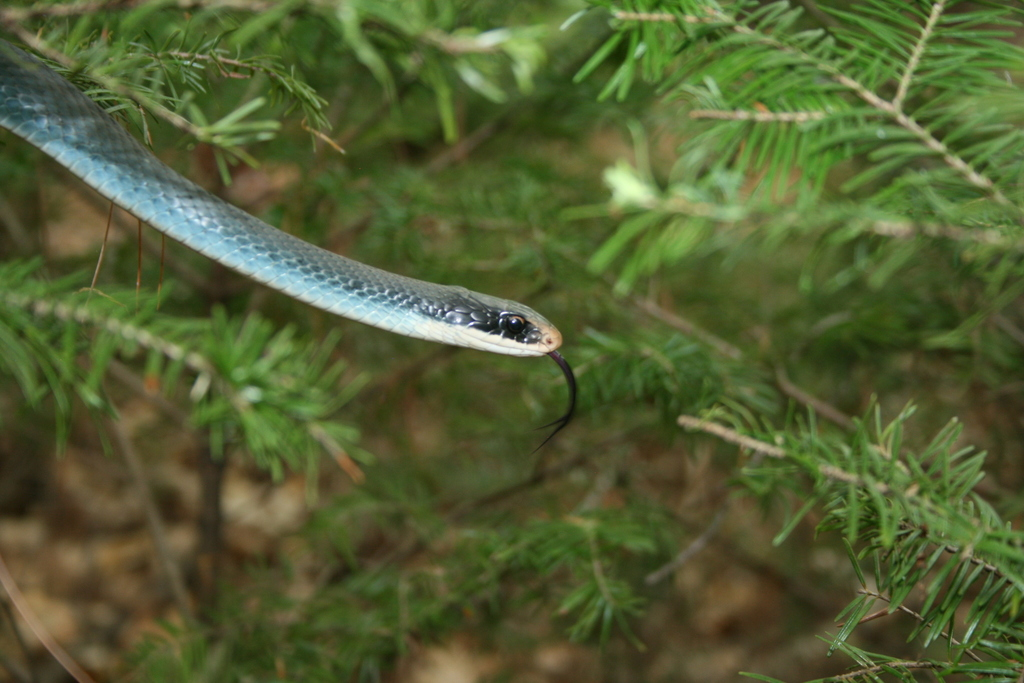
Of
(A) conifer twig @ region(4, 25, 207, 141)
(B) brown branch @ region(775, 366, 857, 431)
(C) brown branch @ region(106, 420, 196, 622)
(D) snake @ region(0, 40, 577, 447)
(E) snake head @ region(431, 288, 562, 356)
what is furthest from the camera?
(C) brown branch @ region(106, 420, 196, 622)

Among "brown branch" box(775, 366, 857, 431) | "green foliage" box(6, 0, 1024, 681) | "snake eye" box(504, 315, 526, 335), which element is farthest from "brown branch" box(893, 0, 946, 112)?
"brown branch" box(775, 366, 857, 431)

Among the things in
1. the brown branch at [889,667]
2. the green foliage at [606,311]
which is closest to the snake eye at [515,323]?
the green foliage at [606,311]

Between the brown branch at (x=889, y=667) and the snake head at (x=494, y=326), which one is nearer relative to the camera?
the brown branch at (x=889, y=667)

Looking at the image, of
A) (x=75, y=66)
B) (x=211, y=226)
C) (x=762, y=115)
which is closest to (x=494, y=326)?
(x=211, y=226)

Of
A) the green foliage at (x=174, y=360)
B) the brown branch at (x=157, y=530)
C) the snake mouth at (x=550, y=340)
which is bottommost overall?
the brown branch at (x=157, y=530)

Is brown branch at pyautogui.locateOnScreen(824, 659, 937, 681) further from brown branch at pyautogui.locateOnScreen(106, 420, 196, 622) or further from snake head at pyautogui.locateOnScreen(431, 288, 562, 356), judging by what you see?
brown branch at pyautogui.locateOnScreen(106, 420, 196, 622)

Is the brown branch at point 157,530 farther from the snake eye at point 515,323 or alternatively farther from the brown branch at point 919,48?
the brown branch at point 919,48

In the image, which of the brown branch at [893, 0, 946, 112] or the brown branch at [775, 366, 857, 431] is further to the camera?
the brown branch at [775, 366, 857, 431]

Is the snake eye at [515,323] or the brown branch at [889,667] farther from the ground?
the snake eye at [515,323]
